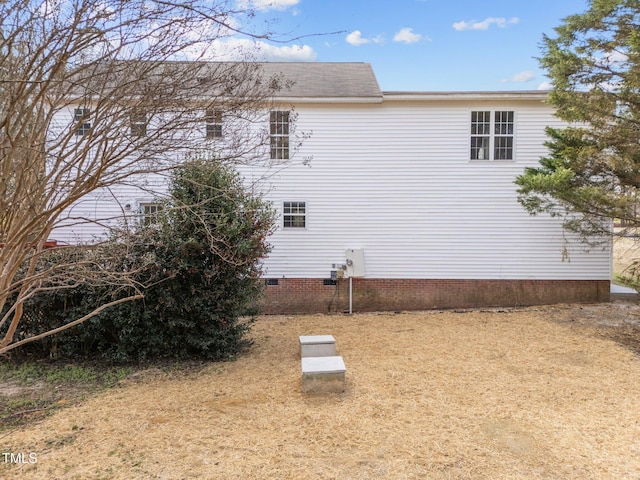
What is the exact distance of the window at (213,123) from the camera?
11.6ft

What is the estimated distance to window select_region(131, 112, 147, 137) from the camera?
2.99m

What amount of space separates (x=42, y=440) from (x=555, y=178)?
28.7 ft

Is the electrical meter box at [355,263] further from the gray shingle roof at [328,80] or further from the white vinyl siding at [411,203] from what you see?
the gray shingle roof at [328,80]

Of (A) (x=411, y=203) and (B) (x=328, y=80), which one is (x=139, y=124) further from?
(B) (x=328, y=80)

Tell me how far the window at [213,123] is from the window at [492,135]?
7.93 m

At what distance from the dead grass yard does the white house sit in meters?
3.38

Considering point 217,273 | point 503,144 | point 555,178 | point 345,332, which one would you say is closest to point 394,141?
point 503,144

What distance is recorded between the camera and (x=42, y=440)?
4.00 meters

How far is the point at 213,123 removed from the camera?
12.6 feet

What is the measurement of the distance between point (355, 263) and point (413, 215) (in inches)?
77.3

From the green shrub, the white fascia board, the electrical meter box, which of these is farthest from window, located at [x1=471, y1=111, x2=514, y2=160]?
the green shrub

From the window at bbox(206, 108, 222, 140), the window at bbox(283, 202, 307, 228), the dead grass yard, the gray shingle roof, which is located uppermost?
the gray shingle roof

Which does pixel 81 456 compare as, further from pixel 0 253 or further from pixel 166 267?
pixel 166 267

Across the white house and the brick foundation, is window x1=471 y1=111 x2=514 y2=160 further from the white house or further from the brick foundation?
the brick foundation
